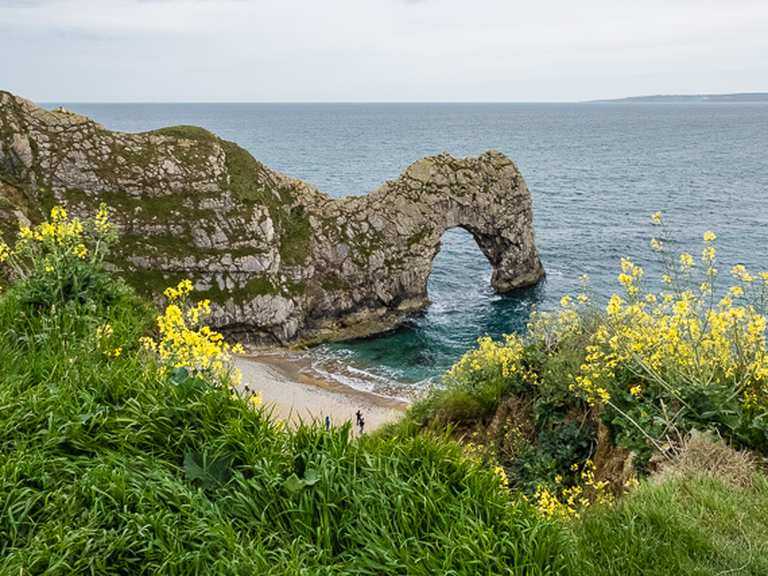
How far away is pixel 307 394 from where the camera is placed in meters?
29.5

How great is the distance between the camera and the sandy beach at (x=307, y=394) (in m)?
27.5

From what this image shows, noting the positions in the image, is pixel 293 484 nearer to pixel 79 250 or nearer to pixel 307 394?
pixel 79 250

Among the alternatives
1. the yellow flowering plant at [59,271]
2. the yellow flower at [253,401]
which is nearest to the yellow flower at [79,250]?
the yellow flowering plant at [59,271]

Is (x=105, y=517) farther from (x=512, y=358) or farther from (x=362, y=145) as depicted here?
(x=362, y=145)

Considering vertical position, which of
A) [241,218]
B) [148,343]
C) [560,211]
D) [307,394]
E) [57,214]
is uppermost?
[57,214]

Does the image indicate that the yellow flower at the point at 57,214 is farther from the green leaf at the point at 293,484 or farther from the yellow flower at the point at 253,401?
the green leaf at the point at 293,484

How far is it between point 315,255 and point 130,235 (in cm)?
1236

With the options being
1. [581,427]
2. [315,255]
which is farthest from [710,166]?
[581,427]

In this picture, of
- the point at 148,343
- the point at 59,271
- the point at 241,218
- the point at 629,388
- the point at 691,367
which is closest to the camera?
the point at 148,343

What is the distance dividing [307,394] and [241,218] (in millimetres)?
15553

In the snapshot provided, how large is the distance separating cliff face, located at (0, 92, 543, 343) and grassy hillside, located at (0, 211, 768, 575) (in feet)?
99.9

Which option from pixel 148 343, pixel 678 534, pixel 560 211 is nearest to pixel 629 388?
pixel 678 534

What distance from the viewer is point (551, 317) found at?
14.8 meters

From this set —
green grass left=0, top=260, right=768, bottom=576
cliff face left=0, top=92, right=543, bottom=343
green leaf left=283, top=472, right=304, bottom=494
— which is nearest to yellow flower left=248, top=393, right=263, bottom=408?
green grass left=0, top=260, right=768, bottom=576
